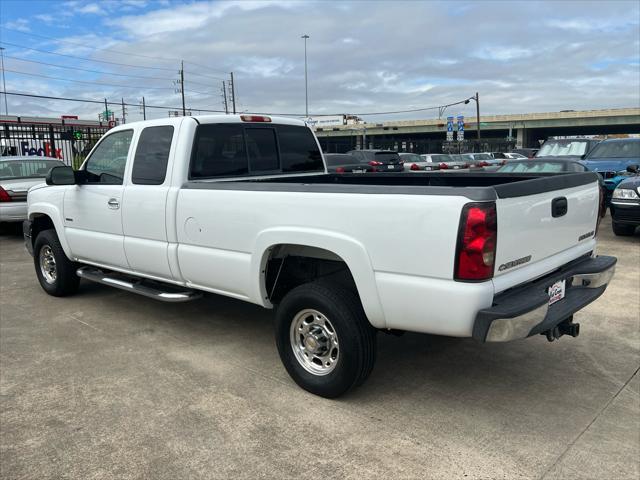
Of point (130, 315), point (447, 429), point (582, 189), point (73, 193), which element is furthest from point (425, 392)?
point (73, 193)

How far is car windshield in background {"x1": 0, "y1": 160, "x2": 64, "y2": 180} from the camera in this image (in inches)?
439

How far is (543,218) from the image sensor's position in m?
3.45

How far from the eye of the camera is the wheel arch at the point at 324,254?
3385mm

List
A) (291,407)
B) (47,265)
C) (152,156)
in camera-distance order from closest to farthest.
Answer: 1. (291,407)
2. (152,156)
3. (47,265)

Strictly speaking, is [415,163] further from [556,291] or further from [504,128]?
[504,128]

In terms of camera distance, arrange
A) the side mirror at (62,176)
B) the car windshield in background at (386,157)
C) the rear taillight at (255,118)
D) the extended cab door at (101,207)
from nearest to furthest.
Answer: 1. the rear taillight at (255,118)
2. the extended cab door at (101,207)
3. the side mirror at (62,176)
4. the car windshield in background at (386,157)

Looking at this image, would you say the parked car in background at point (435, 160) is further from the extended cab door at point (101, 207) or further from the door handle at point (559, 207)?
the door handle at point (559, 207)

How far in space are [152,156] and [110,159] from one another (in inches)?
32.5

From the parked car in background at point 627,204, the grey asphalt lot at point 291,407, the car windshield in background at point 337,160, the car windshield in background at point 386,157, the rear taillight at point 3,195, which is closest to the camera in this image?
the grey asphalt lot at point 291,407

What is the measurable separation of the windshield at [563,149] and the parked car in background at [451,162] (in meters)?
10.4

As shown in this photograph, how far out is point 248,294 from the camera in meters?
4.19

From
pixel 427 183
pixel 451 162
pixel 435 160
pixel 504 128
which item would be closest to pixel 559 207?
pixel 427 183

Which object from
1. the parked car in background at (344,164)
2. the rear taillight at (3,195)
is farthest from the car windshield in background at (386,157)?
the rear taillight at (3,195)

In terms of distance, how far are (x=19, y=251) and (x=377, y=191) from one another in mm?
8832
